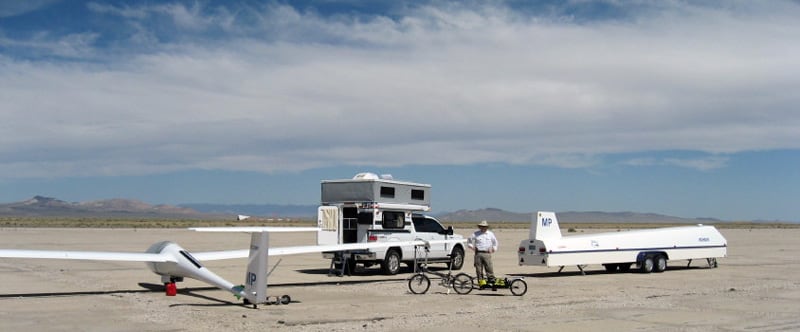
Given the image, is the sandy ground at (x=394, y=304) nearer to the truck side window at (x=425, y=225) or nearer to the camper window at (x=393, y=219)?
the camper window at (x=393, y=219)

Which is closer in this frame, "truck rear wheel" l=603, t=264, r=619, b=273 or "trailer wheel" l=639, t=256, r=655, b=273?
→ "trailer wheel" l=639, t=256, r=655, b=273

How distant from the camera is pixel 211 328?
12023 millimetres

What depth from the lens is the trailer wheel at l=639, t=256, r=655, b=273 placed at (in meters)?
23.7

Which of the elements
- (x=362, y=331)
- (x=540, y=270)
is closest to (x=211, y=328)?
(x=362, y=331)

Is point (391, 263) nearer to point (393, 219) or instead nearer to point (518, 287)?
point (393, 219)

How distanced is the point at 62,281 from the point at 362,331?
1104cm

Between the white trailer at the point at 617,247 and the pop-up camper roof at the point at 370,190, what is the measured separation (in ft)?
12.0

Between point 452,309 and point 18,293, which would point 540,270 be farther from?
point 18,293

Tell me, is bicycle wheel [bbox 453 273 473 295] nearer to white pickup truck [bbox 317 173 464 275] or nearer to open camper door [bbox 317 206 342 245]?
white pickup truck [bbox 317 173 464 275]

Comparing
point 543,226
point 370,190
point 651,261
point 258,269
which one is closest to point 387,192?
point 370,190

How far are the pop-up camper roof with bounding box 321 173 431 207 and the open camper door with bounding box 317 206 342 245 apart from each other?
0.48 metres

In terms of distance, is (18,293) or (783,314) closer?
(783,314)

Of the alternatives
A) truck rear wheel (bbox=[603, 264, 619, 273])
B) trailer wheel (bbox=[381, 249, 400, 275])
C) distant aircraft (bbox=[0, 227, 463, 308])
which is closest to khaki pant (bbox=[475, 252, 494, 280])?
distant aircraft (bbox=[0, 227, 463, 308])

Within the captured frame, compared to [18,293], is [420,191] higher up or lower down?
higher up
